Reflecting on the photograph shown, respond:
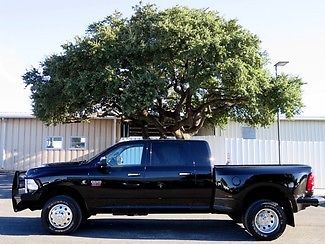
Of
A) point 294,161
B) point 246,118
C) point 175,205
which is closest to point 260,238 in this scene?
point 175,205

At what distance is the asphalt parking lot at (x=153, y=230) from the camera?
25.6 ft

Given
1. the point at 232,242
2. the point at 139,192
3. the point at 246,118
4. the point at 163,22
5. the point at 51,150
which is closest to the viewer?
the point at 232,242

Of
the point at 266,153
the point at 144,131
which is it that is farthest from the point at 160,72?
the point at 266,153

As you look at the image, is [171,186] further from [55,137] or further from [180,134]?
[55,137]

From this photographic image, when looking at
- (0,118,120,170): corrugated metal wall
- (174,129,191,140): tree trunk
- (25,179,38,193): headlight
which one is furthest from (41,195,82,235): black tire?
(0,118,120,170): corrugated metal wall

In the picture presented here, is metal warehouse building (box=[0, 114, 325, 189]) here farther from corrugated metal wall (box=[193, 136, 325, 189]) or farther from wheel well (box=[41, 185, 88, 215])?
wheel well (box=[41, 185, 88, 215])

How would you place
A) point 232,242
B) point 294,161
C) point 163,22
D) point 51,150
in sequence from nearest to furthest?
point 232,242 → point 163,22 → point 294,161 → point 51,150

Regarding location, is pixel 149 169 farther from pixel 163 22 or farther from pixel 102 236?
pixel 163 22

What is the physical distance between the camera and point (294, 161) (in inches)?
694

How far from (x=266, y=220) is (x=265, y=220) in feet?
0.07

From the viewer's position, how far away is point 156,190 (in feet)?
Answer: 26.9

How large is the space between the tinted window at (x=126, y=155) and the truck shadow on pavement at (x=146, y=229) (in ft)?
4.79

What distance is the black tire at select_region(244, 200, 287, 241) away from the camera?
7.95 m

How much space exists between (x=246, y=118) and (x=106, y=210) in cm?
1302
